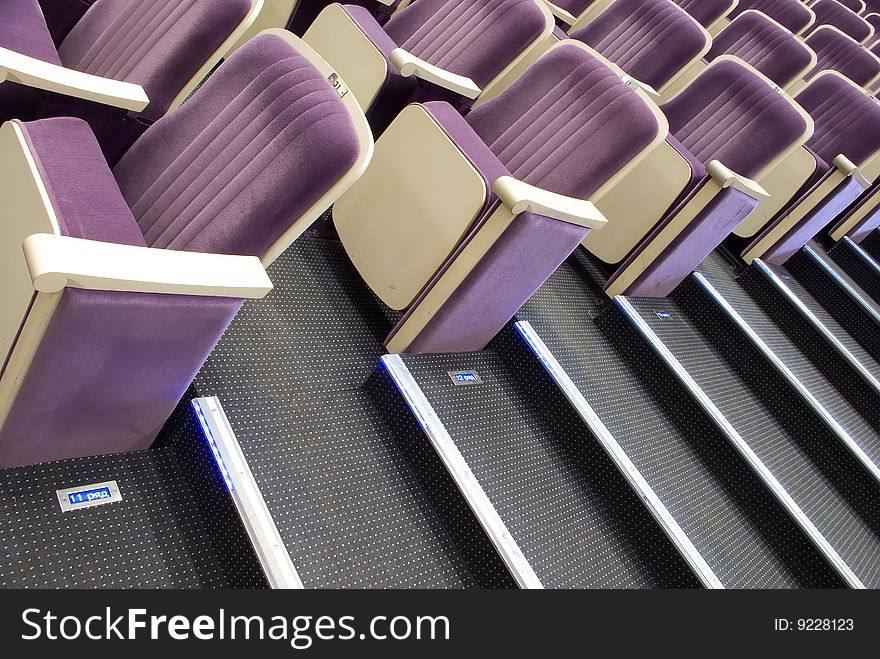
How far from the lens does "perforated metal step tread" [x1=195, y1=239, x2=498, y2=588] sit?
93 cm

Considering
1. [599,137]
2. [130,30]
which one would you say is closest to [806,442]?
[599,137]

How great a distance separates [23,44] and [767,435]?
1.58 m

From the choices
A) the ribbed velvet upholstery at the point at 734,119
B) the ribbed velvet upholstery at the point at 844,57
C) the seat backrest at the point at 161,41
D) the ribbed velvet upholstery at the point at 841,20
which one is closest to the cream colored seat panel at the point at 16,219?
the seat backrest at the point at 161,41

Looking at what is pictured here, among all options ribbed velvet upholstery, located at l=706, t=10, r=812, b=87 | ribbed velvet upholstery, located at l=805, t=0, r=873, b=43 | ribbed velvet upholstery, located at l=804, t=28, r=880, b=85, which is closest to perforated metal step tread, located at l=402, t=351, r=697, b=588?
ribbed velvet upholstery, located at l=706, t=10, r=812, b=87

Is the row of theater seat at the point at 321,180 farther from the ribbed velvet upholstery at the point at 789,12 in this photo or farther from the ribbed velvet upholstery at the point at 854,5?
the ribbed velvet upholstery at the point at 854,5

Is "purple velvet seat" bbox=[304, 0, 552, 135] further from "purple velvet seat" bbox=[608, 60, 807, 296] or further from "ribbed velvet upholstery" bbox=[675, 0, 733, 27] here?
"ribbed velvet upholstery" bbox=[675, 0, 733, 27]

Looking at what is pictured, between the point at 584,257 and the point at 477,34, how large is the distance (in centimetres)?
59

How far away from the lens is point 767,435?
156 cm

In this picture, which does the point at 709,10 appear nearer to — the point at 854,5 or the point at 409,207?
the point at 409,207

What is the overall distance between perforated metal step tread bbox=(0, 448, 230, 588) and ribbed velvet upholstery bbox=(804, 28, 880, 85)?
2.86 meters

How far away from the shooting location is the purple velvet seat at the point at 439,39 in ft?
4.42

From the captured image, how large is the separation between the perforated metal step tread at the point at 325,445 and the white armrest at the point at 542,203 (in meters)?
0.38
